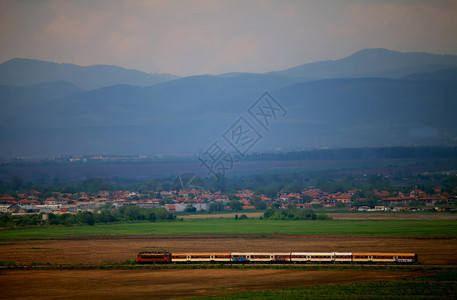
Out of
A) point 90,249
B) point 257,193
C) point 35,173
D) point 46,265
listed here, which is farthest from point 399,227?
point 35,173

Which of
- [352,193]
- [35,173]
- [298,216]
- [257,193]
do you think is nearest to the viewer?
[298,216]

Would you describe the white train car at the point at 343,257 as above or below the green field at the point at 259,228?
above

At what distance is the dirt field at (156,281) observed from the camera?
3703cm

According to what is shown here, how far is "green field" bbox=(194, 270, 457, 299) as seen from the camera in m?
34.2

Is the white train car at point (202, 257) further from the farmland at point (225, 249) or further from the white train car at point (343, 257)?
the white train car at point (343, 257)

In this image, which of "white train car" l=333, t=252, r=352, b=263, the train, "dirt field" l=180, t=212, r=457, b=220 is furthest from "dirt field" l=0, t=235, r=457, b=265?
"dirt field" l=180, t=212, r=457, b=220

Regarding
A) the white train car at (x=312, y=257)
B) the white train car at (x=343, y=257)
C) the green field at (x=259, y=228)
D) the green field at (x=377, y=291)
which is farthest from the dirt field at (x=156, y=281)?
the green field at (x=259, y=228)

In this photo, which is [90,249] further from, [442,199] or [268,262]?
[442,199]

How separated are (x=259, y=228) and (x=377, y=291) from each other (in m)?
39.0

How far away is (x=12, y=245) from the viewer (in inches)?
2363

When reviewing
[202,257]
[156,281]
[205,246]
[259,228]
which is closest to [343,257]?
[202,257]

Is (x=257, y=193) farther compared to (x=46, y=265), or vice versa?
(x=257, y=193)

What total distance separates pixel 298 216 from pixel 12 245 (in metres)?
40.3

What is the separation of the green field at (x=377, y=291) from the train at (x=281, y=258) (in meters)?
6.73
